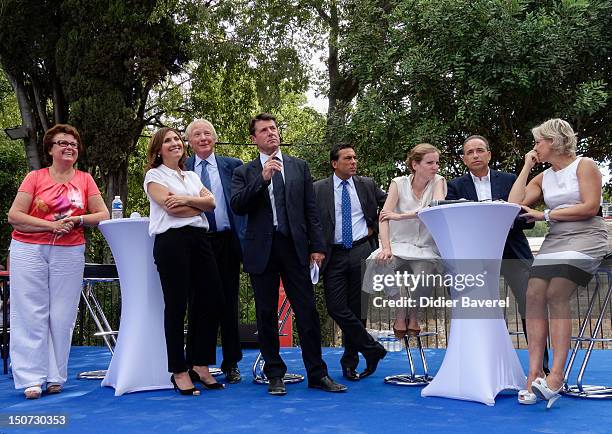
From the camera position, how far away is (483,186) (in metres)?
4.50

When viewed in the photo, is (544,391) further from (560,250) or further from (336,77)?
(336,77)

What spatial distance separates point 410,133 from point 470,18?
1710mm

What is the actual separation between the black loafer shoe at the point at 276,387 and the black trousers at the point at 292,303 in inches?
2.1

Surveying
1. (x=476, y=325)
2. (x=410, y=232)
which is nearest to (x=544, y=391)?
(x=476, y=325)

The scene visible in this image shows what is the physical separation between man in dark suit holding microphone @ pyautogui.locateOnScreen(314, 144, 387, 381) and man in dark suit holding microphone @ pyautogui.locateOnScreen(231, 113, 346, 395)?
1.57 ft

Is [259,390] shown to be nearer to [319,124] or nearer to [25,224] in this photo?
[25,224]

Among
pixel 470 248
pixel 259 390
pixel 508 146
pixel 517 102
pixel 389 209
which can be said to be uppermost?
pixel 517 102

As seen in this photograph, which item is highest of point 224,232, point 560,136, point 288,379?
point 560,136

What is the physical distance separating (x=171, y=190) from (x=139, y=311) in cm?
87

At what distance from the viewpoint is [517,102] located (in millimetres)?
8750

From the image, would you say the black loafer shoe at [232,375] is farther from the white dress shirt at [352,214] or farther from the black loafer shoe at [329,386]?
the white dress shirt at [352,214]

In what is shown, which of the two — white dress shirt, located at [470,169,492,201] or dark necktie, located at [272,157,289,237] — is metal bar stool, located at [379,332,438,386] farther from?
dark necktie, located at [272,157,289,237]

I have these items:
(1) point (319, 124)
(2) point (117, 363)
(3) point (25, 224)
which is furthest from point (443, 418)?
(1) point (319, 124)

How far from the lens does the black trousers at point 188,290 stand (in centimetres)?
405
